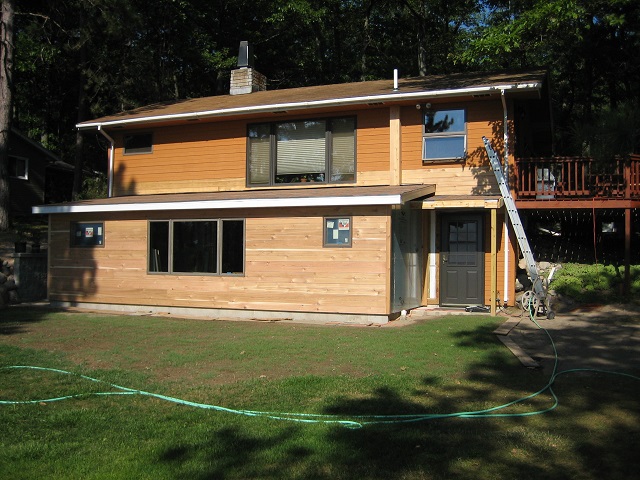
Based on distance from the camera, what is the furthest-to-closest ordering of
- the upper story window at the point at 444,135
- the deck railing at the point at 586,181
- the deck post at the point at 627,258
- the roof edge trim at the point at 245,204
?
the upper story window at the point at 444,135
the deck railing at the point at 586,181
the deck post at the point at 627,258
the roof edge trim at the point at 245,204

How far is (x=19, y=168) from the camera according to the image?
2927 centimetres

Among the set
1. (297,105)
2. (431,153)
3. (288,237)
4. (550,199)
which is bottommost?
(288,237)

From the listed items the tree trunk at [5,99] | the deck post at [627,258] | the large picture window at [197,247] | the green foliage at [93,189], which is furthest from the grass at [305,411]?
the green foliage at [93,189]

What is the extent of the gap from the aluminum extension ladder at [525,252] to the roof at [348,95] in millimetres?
1325

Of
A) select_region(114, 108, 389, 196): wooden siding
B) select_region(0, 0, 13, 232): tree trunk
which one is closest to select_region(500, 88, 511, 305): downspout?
select_region(114, 108, 389, 196): wooden siding

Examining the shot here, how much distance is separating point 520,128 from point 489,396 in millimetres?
9919

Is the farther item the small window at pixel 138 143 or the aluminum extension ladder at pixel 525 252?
the small window at pixel 138 143

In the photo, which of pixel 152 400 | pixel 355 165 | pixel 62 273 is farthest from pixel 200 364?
pixel 62 273

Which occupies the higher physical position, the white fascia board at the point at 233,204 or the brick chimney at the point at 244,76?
the brick chimney at the point at 244,76

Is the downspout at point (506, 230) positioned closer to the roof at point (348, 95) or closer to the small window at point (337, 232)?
the roof at point (348, 95)

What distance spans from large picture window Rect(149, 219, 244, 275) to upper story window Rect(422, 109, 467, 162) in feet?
15.1

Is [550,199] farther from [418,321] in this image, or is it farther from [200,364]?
[200,364]

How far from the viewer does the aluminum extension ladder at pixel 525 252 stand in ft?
36.8

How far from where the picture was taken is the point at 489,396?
5977 millimetres
